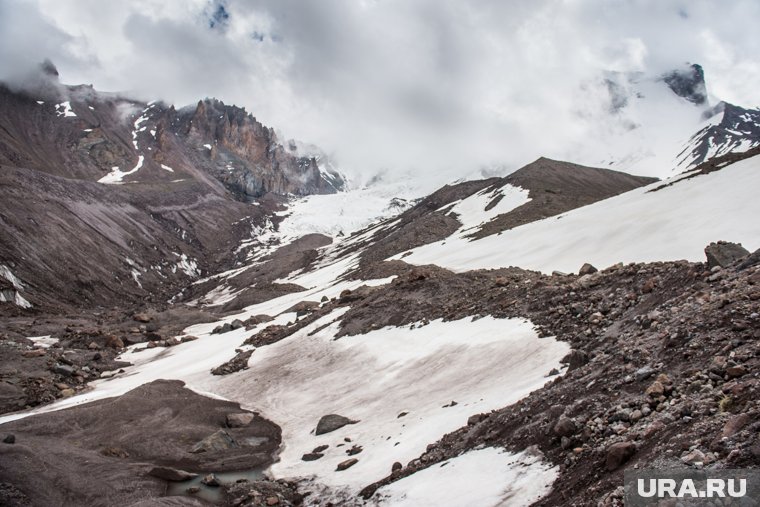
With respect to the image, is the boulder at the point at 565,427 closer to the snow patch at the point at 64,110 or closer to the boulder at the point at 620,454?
the boulder at the point at 620,454

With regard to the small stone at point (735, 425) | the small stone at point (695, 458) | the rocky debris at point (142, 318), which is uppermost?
the rocky debris at point (142, 318)

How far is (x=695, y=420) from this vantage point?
6.96 meters

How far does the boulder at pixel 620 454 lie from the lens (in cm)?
708

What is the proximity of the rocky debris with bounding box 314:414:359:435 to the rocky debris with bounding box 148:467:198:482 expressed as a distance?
452 centimetres

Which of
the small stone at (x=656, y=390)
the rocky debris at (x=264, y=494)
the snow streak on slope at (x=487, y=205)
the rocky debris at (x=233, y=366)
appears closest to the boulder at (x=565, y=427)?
the small stone at (x=656, y=390)

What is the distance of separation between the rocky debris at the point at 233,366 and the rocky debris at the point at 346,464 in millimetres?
16973

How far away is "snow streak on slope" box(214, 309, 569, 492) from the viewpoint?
14.7 m

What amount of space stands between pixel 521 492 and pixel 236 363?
25.3m

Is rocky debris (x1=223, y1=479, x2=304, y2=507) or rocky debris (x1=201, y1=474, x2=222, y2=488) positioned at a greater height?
rocky debris (x1=201, y1=474, x2=222, y2=488)

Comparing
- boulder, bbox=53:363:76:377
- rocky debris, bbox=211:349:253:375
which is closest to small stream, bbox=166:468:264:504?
rocky debris, bbox=211:349:253:375

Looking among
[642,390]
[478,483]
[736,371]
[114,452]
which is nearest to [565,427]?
[642,390]

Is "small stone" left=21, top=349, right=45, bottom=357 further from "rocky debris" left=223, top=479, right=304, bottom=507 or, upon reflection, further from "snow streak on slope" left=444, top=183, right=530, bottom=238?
"snow streak on slope" left=444, top=183, right=530, bottom=238

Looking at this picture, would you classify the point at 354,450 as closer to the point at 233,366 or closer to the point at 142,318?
the point at 233,366

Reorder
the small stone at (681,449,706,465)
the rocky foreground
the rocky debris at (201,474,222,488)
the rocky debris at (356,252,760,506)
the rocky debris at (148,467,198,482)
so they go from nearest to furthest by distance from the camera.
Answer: the small stone at (681,449,706,465) < the rocky debris at (356,252,760,506) < the rocky foreground < the rocky debris at (201,474,222,488) < the rocky debris at (148,467,198,482)
